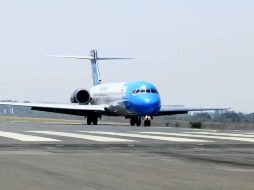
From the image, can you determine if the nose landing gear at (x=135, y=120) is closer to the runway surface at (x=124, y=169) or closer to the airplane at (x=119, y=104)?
the airplane at (x=119, y=104)

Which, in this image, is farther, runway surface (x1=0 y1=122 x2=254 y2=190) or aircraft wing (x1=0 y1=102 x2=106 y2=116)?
aircraft wing (x1=0 y1=102 x2=106 y2=116)

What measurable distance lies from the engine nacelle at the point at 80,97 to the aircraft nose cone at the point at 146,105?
35.3 feet

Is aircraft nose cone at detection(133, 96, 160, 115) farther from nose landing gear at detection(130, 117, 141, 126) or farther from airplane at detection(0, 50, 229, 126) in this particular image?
nose landing gear at detection(130, 117, 141, 126)

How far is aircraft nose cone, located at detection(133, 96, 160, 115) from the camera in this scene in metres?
52.5

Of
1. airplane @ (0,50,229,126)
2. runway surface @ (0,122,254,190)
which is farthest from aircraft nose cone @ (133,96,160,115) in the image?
runway surface @ (0,122,254,190)

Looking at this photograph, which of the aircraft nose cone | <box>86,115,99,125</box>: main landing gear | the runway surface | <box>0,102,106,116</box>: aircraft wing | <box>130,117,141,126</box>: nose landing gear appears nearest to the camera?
the runway surface

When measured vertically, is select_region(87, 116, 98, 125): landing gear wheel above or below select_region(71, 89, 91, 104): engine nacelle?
below

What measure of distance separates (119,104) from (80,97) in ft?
26.1

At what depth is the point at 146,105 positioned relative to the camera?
172 feet

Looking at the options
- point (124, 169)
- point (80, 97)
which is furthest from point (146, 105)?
point (124, 169)

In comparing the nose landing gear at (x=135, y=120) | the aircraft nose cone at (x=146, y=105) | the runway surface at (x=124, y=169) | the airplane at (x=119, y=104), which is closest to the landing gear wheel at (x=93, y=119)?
the airplane at (x=119, y=104)

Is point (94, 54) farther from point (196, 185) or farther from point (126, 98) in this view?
point (196, 185)

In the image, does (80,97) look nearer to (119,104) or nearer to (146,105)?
(119,104)

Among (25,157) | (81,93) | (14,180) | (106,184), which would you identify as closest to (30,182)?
(14,180)
